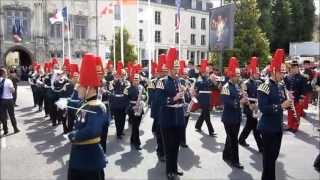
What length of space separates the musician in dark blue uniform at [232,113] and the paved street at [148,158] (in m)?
0.33

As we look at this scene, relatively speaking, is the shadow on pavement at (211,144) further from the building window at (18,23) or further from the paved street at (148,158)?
the building window at (18,23)

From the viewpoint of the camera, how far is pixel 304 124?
14617 millimetres

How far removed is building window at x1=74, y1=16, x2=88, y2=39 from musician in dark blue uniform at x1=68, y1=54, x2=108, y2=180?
43.7 meters

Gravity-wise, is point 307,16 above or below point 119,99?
above

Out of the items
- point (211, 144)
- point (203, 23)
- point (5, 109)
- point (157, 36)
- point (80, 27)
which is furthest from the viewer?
point (203, 23)

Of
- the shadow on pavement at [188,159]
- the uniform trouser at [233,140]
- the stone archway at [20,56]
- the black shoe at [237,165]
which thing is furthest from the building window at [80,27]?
the black shoe at [237,165]

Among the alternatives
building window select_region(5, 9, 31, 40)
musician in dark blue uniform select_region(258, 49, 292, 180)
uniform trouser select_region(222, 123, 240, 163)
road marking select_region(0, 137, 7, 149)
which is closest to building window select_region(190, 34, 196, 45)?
building window select_region(5, 9, 31, 40)

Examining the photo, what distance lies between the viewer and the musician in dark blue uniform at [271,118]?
6.90 meters

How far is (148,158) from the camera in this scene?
983cm

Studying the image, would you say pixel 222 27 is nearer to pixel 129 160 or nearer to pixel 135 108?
pixel 135 108

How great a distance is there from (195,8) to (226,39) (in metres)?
40.0

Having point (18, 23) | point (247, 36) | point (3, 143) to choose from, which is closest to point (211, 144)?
point (3, 143)

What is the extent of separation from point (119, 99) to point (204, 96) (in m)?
2.81

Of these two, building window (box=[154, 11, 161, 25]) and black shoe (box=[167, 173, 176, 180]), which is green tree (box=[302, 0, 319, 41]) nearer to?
building window (box=[154, 11, 161, 25])
